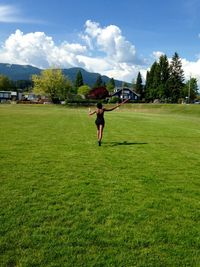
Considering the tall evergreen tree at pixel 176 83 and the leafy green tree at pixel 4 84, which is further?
the leafy green tree at pixel 4 84

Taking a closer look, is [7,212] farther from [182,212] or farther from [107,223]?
[182,212]

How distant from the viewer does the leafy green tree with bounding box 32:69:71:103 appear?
104938 millimetres

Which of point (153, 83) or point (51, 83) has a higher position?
point (153, 83)

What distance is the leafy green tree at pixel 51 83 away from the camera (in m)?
105

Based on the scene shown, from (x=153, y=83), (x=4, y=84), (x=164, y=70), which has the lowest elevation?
(x=4, y=84)

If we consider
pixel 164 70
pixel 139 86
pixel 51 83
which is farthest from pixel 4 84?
pixel 164 70

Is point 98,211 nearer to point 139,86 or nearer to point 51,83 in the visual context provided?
point 51,83

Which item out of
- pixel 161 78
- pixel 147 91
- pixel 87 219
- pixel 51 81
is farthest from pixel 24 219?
pixel 147 91

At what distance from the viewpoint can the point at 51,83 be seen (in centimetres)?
10494

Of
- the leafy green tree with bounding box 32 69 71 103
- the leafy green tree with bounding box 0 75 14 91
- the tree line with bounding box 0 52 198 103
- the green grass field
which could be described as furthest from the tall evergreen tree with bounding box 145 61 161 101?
the green grass field

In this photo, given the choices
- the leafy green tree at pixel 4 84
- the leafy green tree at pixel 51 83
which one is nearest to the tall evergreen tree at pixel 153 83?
the leafy green tree at pixel 51 83

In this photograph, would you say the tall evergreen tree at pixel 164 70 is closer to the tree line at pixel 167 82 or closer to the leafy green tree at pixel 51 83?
the tree line at pixel 167 82

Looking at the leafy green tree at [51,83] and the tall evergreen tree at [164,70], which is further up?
the tall evergreen tree at [164,70]

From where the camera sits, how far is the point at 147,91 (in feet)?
420
